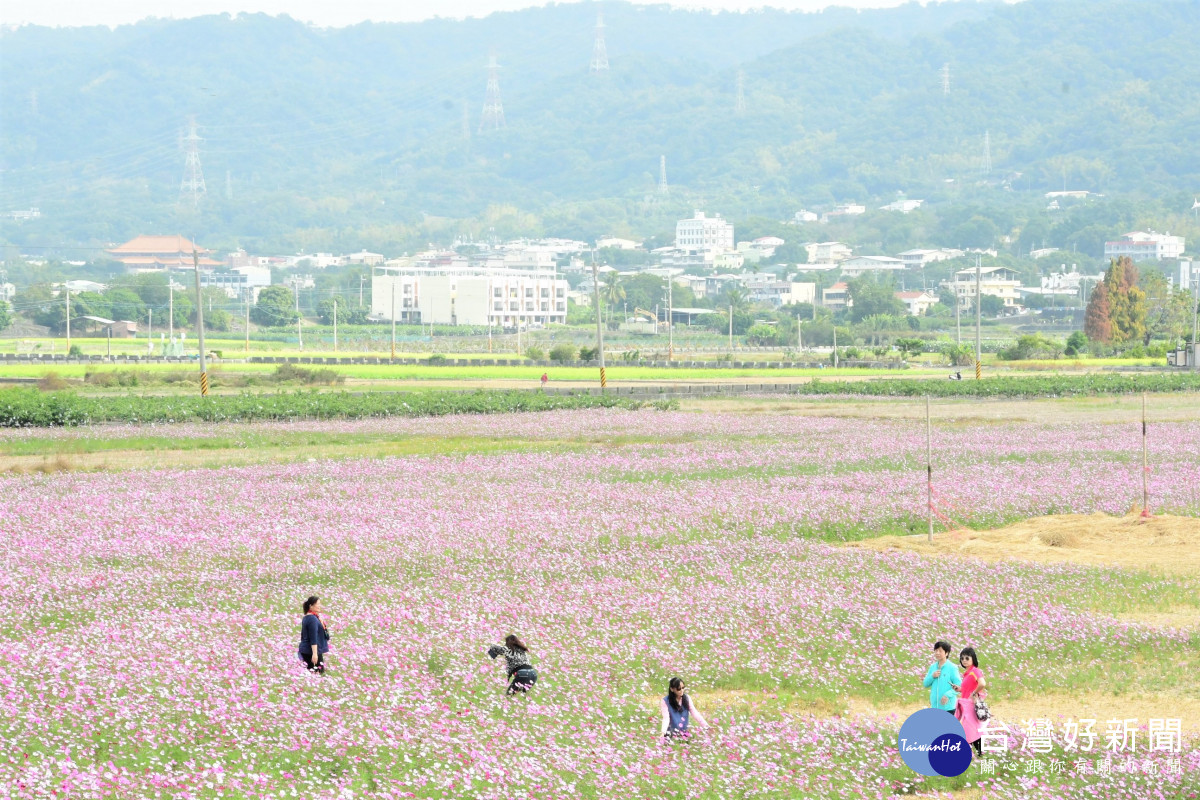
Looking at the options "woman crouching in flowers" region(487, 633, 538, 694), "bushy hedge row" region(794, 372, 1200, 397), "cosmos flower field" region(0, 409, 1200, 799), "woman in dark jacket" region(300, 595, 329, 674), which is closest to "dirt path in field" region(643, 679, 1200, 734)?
"cosmos flower field" region(0, 409, 1200, 799)

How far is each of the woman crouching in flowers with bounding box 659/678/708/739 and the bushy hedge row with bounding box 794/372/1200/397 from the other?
5802 cm

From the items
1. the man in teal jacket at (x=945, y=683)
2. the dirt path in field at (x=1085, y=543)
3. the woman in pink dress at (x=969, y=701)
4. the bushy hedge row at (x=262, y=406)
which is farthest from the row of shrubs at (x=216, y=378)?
the woman in pink dress at (x=969, y=701)

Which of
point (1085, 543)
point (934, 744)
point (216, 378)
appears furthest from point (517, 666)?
point (216, 378)

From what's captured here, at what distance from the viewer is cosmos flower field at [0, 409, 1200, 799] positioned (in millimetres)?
12227

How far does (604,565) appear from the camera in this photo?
2225cm

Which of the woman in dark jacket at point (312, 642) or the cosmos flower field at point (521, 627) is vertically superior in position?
the woman in dark jacket at point (312, 642)

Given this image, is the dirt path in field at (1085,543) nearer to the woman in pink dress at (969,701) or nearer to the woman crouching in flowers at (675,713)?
the woman in pink dress at (969,701)

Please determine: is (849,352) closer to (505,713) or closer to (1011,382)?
(1011,382)

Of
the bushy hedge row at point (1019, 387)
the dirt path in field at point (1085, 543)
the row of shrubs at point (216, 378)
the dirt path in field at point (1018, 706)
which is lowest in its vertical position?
the dirt path in field at point (1018, 706)

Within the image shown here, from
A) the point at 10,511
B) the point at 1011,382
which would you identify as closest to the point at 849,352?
the point at 1011,382

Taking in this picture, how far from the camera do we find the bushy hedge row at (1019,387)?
7081 centimetres

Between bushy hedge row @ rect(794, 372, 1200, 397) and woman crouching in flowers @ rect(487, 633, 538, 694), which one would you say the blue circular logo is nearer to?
woman crouching in flowers @ rect(487, 633, 538, 694)

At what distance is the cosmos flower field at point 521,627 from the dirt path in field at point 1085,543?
1182mm

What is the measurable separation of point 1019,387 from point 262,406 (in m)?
39.8
